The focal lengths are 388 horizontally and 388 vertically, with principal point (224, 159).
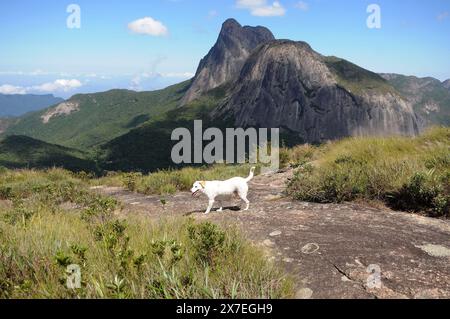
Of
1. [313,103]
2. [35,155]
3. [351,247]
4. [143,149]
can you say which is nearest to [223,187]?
[351,247]

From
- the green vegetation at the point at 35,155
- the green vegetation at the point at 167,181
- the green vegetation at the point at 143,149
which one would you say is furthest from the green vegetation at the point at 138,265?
the green vegetation at the point at 143,149

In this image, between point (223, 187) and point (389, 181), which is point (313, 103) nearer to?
point (389, 181)

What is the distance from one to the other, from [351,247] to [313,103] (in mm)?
188402

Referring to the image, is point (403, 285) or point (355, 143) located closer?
point (403, 285)

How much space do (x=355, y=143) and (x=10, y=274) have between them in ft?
38.6

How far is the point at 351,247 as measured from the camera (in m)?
5.68

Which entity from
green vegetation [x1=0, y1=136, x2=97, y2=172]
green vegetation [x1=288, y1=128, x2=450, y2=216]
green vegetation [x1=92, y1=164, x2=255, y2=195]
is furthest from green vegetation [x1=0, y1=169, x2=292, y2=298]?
green vegetation [x1=0, y1=136, x2=97, y2=172]

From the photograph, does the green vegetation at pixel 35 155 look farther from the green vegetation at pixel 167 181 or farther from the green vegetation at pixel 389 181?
the green vegetation at pixel 389 181

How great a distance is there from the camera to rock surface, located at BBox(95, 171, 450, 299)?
4.42 metres

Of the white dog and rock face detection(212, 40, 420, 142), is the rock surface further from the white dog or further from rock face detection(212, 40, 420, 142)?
rock face detection(212, 40, 420, 142)

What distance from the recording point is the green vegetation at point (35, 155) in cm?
12712

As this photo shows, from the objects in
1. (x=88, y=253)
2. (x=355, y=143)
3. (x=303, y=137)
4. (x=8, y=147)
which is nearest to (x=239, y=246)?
(x=88, y=253)
